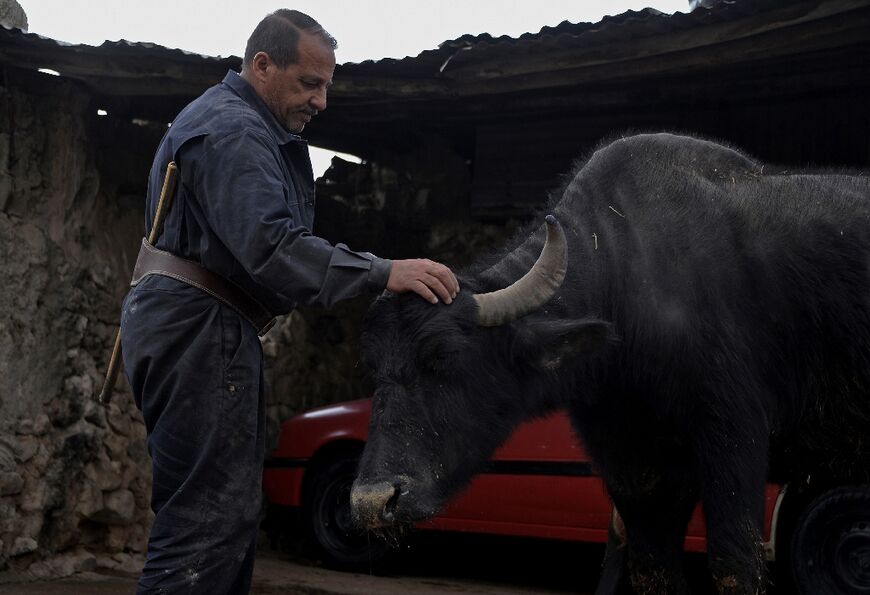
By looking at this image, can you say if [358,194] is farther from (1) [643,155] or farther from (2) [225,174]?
(2) [225,174]

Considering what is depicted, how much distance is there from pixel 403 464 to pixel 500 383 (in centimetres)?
55

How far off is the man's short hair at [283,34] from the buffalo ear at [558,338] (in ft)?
3.76

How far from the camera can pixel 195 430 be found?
3.26m

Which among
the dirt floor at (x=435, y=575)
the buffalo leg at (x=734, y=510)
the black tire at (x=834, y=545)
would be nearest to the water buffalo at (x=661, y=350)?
the buffalo leg at (x=734, y=510)

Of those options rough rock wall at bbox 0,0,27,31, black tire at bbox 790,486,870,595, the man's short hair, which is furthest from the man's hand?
rough rock wall at bbox 0,0,27,31

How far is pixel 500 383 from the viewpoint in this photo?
12.5 ft

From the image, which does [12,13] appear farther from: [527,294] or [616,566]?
[616,566]

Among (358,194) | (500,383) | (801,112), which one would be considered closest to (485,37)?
(801,112)

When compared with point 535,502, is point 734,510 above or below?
above

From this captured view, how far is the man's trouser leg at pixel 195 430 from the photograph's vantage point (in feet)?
10.5

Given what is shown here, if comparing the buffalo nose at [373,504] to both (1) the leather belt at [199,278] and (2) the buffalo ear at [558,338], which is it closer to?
(1) the leather belt at [199,278]

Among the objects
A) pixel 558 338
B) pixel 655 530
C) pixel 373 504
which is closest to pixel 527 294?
pixel 558 338

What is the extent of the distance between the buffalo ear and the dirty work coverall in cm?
71

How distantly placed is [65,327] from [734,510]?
4896 millimetres
